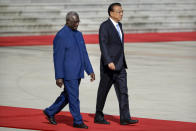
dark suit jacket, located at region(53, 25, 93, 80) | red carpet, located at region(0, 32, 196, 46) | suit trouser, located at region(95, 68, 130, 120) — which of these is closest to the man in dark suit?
dark suit jacket, located at region(53, 25, 93, 80)

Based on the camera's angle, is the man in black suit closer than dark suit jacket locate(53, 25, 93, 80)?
No

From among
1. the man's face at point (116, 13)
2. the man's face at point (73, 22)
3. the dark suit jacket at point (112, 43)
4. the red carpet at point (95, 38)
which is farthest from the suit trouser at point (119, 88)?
the red carpet at point (95, 38)

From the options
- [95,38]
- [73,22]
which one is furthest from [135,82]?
[95,38]

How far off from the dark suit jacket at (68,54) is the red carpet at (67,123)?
746 millimetres

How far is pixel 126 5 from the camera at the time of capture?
24219 mm

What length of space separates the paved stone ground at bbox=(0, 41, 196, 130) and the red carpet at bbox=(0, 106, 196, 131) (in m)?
0.43

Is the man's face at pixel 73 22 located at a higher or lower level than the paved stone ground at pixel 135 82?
higher

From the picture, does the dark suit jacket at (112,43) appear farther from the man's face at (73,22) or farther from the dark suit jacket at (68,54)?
the man's face at (73,22)

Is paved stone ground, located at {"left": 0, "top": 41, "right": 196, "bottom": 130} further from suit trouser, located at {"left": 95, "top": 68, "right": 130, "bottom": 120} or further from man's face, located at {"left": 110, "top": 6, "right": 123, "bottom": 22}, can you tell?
man's face, located at {"left": 110, "top": 6, "right": 123, "bottom": 22}

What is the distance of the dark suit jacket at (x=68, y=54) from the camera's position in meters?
7.09

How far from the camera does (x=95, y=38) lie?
20.3 meters

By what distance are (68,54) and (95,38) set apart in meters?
13.2

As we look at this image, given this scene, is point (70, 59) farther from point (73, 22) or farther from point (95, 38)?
point (95, 38)

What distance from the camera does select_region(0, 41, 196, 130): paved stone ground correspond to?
28.9 feet
